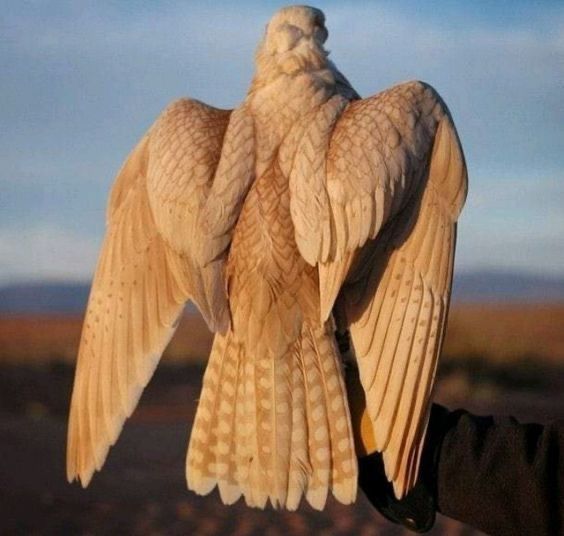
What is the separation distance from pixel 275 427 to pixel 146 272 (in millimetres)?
615

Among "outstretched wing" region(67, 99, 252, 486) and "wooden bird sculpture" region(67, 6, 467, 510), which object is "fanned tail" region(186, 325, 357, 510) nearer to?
"wooden bird sculpture" region(67, 6, 467, 510)

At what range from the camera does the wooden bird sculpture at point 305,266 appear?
3471mm

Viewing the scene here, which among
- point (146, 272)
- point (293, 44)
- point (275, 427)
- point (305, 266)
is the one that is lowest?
point (275, 427)

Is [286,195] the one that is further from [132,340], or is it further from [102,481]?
[102,481]

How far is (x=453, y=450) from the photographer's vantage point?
333 centimetres

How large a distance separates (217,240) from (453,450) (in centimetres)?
78

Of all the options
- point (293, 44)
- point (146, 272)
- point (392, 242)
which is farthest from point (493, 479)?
point (293, 44)

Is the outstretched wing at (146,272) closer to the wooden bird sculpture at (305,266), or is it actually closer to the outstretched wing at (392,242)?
the wooden bird sculpture at (305,266)

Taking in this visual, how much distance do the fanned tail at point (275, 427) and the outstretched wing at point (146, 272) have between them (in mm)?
159

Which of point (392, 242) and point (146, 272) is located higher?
point (392, 242)

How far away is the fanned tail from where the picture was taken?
11.3ft

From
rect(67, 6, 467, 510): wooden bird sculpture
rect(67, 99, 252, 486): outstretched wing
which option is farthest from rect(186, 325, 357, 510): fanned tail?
rect(67, 99, 252, 486): outstretched wing

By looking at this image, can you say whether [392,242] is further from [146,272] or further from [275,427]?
[146,272]

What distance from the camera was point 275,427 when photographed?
3492 mm
